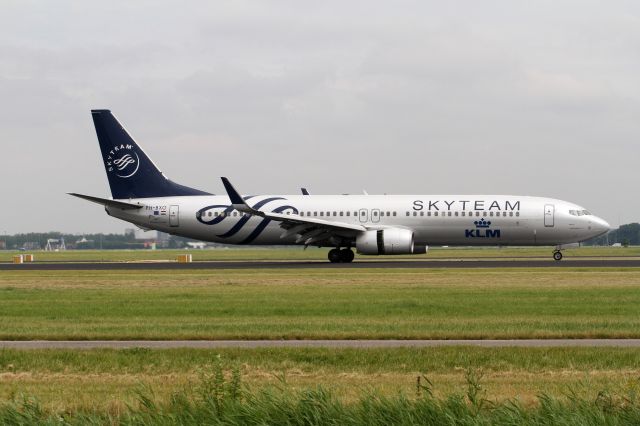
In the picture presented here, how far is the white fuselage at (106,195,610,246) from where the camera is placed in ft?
192

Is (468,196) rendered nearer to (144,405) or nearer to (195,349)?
(195,349)

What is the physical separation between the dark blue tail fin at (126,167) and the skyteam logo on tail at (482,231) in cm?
1717

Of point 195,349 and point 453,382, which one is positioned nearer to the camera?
point 453,382

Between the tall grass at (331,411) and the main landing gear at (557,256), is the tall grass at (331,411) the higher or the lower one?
the lower one

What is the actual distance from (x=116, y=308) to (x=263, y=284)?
11.0 meters

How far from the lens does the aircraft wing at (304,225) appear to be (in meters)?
56.5

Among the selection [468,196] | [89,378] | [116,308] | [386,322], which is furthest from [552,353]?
[468,196]

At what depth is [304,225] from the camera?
57.9 metres

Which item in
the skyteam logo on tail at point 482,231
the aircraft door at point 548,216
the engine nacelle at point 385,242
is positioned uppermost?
the aircraft door at point 548,216

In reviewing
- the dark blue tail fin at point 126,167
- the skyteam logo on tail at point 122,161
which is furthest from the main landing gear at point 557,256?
the skyteam logo on tail at point 122,161

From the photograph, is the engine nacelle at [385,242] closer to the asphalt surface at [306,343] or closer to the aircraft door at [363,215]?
the aircraft door at [363,215]

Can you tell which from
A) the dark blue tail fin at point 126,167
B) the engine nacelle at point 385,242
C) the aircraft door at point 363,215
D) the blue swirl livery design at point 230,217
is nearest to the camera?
the engine nacelle at point 385,242

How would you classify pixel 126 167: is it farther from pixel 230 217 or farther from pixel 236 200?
pixel 236 200

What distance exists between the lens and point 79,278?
153 feet
